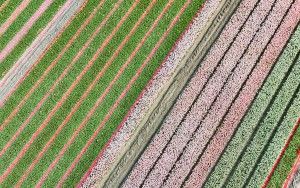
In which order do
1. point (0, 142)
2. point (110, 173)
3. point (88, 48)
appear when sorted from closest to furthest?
point (110, 173), point (0, 142), point (88, 48)

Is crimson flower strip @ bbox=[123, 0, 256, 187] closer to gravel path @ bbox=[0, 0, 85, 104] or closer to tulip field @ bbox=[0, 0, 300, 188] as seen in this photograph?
tulip field @ bbox=[0, 0, 300, 188]

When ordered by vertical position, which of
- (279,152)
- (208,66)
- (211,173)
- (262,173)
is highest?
(208,66)

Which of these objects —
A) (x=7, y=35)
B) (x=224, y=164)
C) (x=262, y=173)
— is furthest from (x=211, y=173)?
(x=7, y=35)

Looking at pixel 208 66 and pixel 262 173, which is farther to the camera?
pixel 208 66

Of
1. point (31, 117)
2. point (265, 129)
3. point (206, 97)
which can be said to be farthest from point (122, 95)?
point (265, 129)

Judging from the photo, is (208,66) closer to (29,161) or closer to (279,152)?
(279,152)

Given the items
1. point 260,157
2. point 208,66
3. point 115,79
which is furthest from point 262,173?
point 115,79

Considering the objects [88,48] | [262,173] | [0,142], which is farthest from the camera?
[88,48]

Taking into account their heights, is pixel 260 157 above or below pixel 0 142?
above

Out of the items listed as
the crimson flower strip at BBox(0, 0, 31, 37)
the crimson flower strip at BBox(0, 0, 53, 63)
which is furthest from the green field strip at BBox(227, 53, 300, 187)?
→ the crimson flower strip at BBox(0, 0, 31, 37)

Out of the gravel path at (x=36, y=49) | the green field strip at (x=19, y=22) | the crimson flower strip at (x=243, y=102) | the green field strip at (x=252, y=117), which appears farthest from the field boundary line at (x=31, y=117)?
the green field strip at (x=252, y=117)
